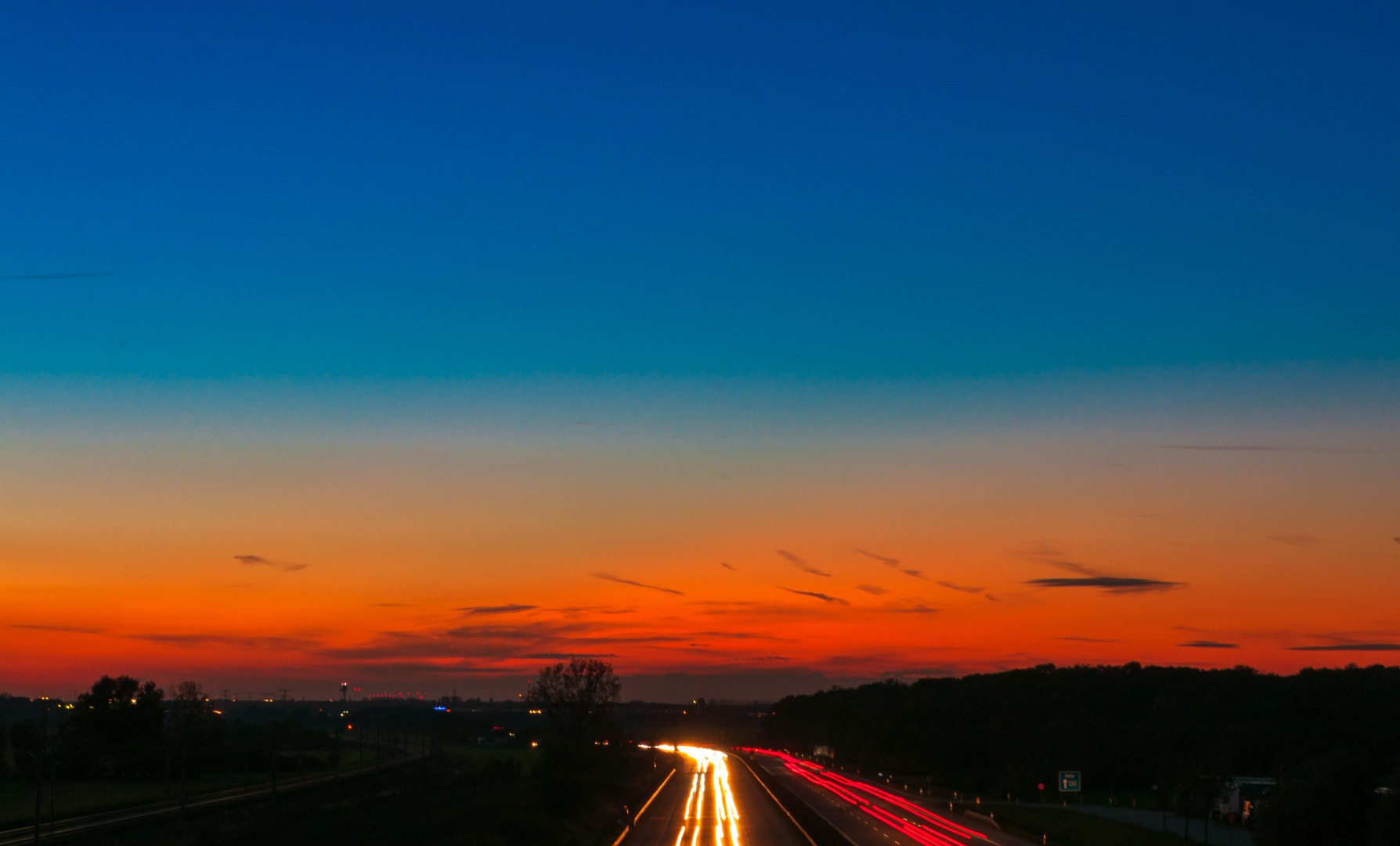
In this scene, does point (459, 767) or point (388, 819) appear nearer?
point (388, 819)

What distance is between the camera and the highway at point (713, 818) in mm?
57688

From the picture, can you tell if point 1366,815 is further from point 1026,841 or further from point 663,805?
point 663,805

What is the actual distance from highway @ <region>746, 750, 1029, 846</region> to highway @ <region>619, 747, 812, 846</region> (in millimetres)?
3337

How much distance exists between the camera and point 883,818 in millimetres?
75000

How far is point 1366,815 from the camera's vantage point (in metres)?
53.2

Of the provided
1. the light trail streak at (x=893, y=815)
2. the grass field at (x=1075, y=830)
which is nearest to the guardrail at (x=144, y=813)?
the light trail streak at (x=893, y=815)

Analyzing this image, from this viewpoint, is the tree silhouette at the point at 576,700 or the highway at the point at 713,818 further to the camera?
the tree silhouette at the point at 576,700

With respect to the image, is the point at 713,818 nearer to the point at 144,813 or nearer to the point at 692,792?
the point at 692,792

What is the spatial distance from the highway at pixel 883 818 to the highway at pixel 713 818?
334 centimetres

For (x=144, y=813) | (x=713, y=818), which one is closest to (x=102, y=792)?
(x=144, y=813)

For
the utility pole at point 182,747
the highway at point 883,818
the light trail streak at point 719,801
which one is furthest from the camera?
the utility pole at point 182,747

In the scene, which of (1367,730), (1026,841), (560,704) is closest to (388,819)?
(1026,841)

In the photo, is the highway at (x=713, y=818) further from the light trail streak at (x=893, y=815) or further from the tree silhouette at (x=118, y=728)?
the tree silhouette at (x=118, y=728)

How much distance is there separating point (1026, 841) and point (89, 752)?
106m
